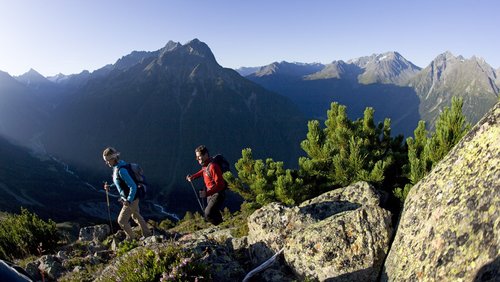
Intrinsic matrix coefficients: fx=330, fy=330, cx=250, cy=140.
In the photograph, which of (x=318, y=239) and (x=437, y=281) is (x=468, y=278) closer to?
(x=437, y=281)

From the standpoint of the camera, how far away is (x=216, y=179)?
11.7 m

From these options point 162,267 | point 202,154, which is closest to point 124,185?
point 202,154

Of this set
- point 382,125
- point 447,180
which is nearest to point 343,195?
point 447,180

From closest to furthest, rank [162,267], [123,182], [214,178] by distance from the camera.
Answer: [162,267] < [123,182] < [214,178]

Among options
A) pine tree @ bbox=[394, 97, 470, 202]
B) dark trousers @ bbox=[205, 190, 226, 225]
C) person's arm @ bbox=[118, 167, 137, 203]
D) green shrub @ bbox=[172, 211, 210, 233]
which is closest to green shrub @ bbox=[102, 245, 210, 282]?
person's arm @ bbox=[118, 167, 137, 203]

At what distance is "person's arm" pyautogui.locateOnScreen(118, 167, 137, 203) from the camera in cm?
1059

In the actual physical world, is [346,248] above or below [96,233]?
above

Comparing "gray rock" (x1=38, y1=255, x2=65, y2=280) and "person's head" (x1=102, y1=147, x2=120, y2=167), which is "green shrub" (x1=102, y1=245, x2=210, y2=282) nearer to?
"gray rock" (x1=38, y1=255, x2=65, y2=280)

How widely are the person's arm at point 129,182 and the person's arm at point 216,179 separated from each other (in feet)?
8.41

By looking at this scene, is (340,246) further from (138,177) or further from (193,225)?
(193,225)

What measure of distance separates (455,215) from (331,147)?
27.5 ft

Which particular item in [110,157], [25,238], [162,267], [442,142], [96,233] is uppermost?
[110,157]

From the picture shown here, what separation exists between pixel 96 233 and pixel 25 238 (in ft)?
8.82

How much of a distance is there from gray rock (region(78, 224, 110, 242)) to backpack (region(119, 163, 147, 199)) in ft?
15.0
